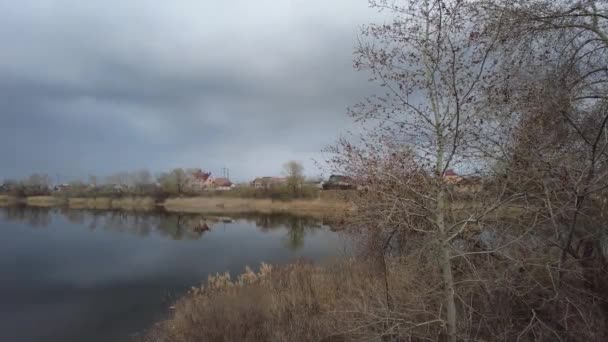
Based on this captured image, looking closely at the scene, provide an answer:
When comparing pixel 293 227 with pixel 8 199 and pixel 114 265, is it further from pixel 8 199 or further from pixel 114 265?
pixel 8 199

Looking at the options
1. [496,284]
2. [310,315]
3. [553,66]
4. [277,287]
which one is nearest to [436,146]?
[496,284]

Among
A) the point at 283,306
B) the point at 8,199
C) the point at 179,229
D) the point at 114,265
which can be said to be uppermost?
the point at 8,199

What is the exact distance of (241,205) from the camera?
4691 centimetres

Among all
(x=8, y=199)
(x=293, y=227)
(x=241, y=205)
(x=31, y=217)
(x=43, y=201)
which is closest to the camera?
(x=293, y=227)

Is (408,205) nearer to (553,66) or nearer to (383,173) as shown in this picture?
(383,173)

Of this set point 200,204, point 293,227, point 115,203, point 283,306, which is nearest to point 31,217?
point 200,204

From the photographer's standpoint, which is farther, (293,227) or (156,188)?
(156,188)

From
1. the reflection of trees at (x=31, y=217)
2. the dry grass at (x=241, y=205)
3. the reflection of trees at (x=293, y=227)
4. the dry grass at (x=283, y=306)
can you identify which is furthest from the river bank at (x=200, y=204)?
the dry grass at (x=283, y=306)

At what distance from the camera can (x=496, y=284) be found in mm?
4121

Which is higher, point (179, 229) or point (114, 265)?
point (179, 229)

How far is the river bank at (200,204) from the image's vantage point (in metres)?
41.1

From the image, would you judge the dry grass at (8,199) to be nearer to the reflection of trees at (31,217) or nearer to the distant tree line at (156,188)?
the distant tree line at (156,188)

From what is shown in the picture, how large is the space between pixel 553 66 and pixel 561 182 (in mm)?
1765

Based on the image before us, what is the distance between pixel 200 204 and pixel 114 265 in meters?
34.0
